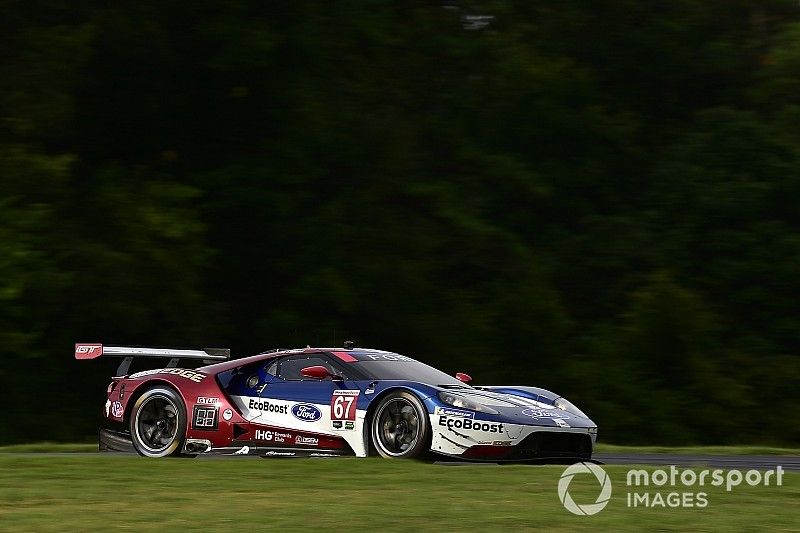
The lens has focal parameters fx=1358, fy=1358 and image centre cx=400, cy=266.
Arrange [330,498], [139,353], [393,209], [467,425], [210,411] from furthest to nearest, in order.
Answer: [393,209] < [139,353] < [210,411] < [467,425] < [330,498]

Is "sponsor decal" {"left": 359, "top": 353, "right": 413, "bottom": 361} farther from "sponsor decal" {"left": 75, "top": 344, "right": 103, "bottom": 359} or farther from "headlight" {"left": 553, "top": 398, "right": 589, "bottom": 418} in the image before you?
"sponsor decal" {"left": 75, "top": 344, "right": 103, "bottom": 359}

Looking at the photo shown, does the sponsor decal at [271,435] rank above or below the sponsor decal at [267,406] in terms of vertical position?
below

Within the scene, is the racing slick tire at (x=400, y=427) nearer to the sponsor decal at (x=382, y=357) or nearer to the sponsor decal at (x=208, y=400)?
the sponsor decal at (x=382, y=357)

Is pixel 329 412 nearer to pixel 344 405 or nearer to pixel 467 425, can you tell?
pixel 344 405

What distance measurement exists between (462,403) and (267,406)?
219 cm

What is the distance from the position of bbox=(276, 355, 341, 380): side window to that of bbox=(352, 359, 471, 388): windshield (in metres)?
0.48

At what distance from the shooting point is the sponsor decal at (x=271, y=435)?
1324 centimetres

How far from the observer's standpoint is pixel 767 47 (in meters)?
36.7

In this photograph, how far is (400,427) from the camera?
41.0ft

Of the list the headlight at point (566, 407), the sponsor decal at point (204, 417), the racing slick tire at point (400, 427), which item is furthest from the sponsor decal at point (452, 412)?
the sponsor decal at point (204, 417)

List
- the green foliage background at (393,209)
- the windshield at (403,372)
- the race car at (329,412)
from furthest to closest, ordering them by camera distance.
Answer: the green foliage background at (393,209), the windshield at (403,372), the race car at (329,412)

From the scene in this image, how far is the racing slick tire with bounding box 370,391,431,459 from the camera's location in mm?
12211

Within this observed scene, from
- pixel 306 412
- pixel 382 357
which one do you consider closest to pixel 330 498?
pixel 306 412

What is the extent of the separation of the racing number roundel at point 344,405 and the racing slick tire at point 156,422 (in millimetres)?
1887
